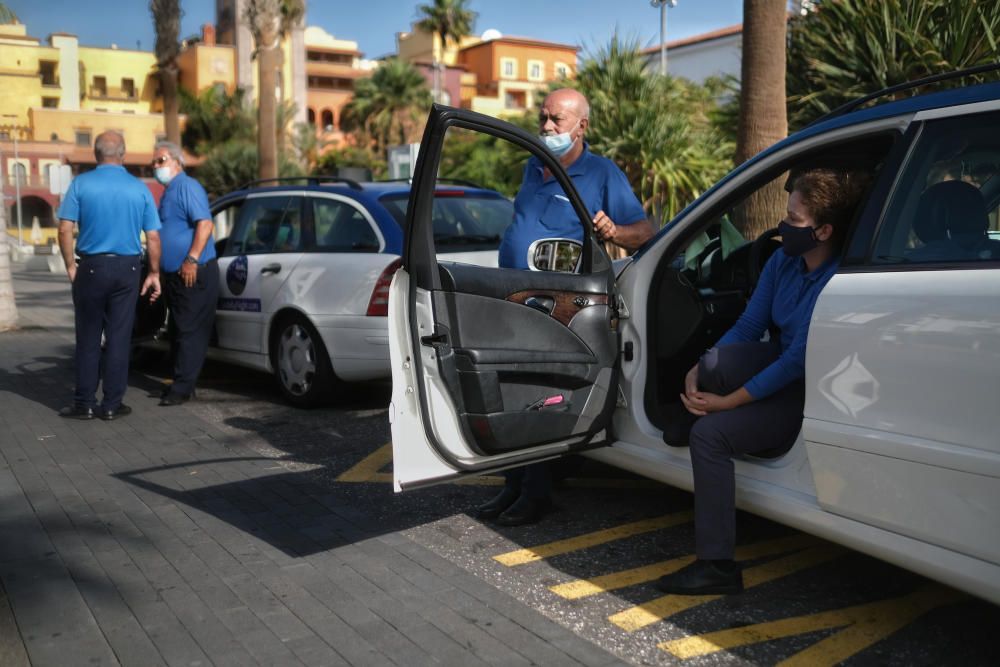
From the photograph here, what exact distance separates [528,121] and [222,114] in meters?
34.8

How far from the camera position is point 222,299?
7.53m

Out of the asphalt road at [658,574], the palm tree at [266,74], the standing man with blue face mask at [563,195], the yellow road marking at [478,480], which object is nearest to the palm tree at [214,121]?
the palm tree at [266,74]

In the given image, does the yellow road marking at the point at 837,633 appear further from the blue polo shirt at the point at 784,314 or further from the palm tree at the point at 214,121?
the palm tree at the point at 214,121

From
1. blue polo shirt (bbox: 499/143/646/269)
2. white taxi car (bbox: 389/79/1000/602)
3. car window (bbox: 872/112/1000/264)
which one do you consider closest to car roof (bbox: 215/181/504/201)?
blue polo shirt (bbox: 499/143/646/269)

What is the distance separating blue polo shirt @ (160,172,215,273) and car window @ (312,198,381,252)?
82 cm

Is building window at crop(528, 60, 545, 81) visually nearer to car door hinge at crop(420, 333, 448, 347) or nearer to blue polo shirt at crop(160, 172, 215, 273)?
blue polo shirt at crop(160, 172, 215, 273)

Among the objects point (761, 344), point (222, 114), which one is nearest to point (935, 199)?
point (761, 344)

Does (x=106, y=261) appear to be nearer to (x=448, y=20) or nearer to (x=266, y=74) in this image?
(x=266, y=74)

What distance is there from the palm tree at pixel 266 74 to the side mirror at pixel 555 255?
18533 millimetres

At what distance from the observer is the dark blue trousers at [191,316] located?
703 centimetres

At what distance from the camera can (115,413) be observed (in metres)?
6.75

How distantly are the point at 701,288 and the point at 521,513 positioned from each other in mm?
1330

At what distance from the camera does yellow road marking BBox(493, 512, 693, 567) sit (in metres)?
4.07

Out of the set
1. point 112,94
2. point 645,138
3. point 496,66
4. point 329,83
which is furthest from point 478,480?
point 329,83
